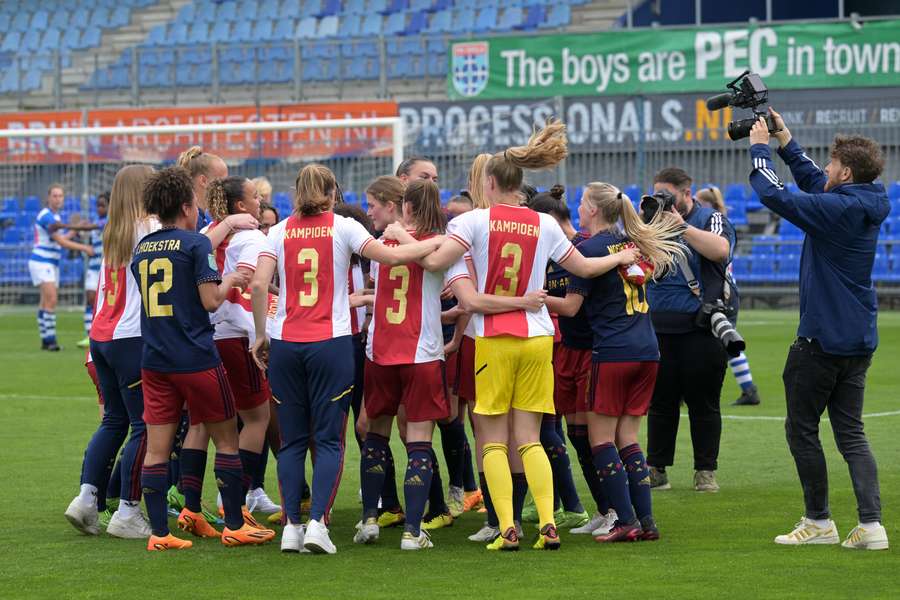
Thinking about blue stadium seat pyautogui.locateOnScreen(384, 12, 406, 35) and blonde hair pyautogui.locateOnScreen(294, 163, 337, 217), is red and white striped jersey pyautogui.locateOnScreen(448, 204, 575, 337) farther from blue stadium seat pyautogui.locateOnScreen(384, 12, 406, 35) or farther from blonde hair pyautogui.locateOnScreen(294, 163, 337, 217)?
blue stadium seat pyautogui.locateOnScreen(384, 12, 406, 35)

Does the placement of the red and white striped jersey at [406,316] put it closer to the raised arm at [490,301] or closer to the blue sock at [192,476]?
the raised arm at [490,301]

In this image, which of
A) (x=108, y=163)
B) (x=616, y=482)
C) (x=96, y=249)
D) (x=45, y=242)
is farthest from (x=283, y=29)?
(x=616, y=482)

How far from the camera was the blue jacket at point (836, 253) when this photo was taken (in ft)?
21.8

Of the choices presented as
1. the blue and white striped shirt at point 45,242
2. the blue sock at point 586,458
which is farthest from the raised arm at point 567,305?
the blue and white striped shirt at point 45,242

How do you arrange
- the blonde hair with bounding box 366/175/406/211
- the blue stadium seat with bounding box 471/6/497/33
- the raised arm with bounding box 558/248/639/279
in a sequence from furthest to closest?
the blue stadium seat with bounding box 471/6/497/33 < the blonde hair with bounding box 366/175/406/211 < the raised arm with bounding box 558/248/639/279

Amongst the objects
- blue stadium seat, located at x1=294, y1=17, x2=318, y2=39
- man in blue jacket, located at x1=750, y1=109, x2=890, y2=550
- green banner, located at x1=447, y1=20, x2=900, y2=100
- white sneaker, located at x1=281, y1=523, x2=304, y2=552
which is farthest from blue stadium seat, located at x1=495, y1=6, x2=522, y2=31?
white sneaker, located at x1=281, y1=523, x2=304, y2=552

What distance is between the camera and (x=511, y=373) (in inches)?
272

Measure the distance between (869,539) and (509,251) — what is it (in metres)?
2.20

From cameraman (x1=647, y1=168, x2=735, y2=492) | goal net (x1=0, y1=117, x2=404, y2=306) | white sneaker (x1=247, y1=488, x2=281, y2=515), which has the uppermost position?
goal net (x1=0, y1=117, x2=404, y2=306)

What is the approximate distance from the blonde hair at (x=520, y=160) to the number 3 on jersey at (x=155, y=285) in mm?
1640

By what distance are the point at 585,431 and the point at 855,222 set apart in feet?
6.27

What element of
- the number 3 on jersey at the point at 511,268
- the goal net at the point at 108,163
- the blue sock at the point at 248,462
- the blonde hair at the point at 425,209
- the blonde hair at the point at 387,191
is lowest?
the blue sock at the point at 248,462

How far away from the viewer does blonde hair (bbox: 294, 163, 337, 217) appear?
22.4ft

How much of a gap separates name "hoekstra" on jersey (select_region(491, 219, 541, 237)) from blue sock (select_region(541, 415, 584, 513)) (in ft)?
3.68
